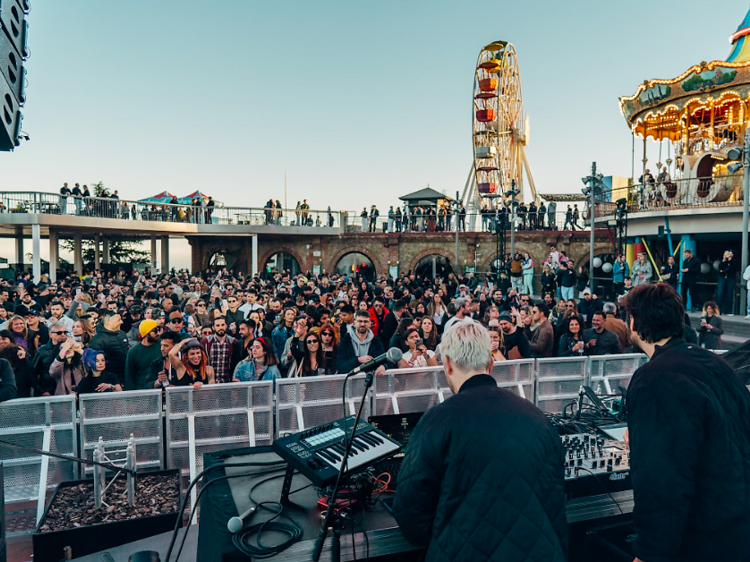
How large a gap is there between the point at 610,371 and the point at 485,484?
5142mm

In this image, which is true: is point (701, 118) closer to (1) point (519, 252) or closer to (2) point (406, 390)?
(1) point (519, 252)

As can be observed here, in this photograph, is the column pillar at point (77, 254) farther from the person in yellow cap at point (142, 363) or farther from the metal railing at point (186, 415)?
the metal railing at point (186, 415)

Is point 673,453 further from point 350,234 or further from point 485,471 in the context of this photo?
point 350,234

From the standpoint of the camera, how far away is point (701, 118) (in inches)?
780

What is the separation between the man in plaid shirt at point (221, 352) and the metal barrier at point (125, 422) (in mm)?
1862

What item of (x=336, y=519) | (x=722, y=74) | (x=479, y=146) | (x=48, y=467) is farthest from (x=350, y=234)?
(x=336, y=519)

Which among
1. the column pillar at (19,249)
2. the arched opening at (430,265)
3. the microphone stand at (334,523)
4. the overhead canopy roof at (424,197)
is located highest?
the overhead canopy roof at (424,197)

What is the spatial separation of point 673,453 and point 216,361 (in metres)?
5.72

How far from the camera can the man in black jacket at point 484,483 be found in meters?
2.01

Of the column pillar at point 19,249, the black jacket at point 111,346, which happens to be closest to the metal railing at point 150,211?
the column pillar at point 19,249

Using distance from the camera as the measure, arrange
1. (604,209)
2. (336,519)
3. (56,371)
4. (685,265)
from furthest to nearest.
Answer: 1. (604,209)
2. (685,265)
3. (56,371)
4. (336,519)

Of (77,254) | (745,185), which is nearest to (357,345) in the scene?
(745,185)

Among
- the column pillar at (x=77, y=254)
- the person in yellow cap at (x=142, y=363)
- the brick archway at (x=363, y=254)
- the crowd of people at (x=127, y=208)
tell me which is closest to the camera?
the person in yellow cap at (x=142, y=363)

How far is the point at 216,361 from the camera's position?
700 cm
